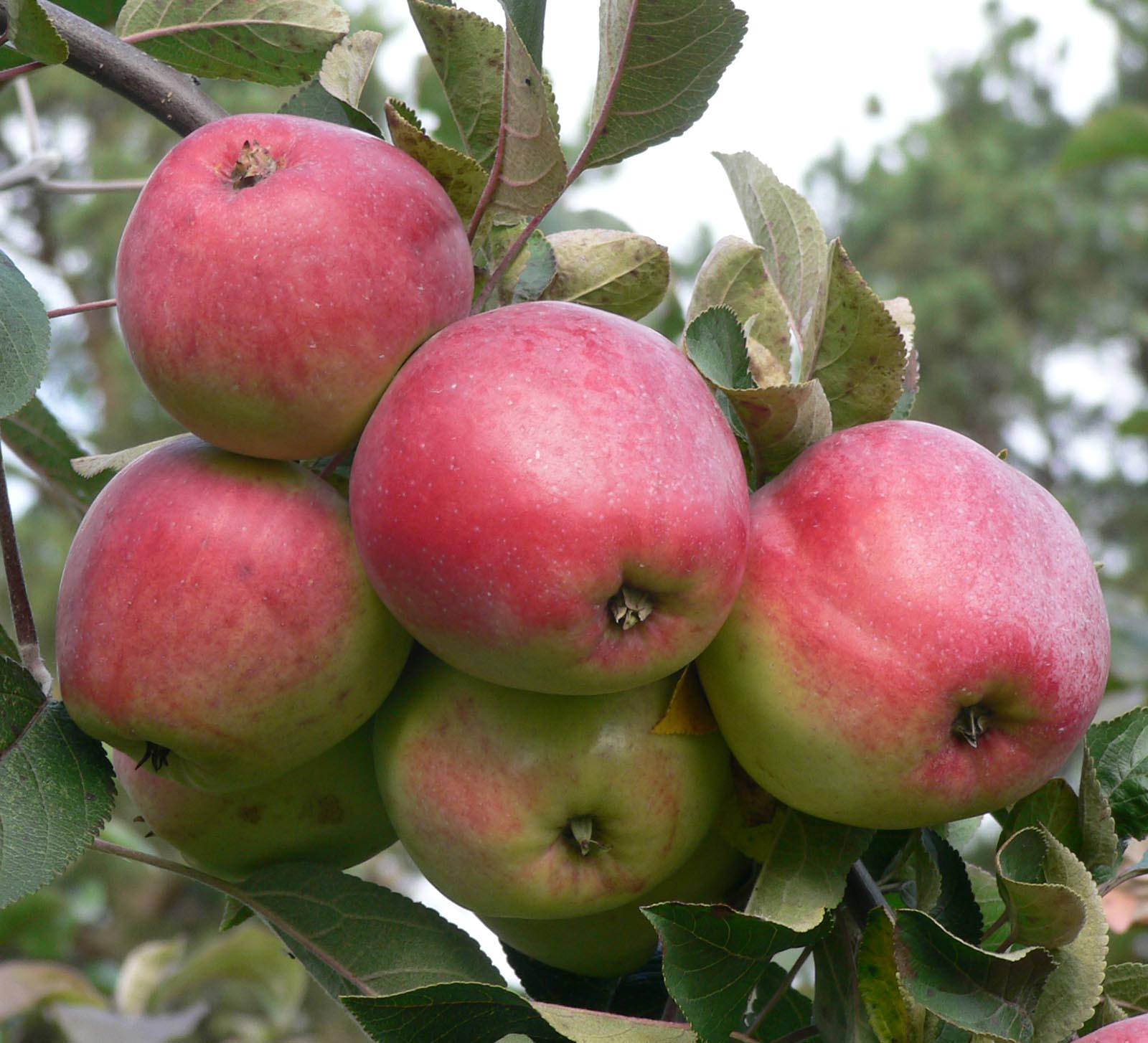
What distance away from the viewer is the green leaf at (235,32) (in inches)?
38.5

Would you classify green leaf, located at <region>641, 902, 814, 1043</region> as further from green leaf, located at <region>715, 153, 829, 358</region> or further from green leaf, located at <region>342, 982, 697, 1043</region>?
green leaf, located at <region>715, 153, 829, 358</region>

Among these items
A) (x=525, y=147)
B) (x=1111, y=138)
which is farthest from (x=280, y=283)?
(x=1111, y=138)

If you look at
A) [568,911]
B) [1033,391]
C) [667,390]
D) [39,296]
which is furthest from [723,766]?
[1033,391]

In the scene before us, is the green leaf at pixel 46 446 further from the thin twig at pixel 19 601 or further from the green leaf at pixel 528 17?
the green leaf at pixel 528 17

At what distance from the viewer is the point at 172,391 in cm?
75

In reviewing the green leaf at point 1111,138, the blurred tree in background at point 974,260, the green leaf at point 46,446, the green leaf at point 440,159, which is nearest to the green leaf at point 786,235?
the green leaf at point 440,159

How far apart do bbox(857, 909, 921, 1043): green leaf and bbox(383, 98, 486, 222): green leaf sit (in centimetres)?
55

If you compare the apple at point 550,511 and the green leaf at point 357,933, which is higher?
the apple at point 550,511

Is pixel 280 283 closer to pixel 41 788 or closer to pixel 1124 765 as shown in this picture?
pixel 41 788

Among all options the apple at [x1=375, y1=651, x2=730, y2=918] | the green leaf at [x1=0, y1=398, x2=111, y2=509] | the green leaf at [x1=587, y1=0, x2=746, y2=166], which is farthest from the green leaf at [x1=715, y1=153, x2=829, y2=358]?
the green leaf at [x1=0, y1=398, x2=111, y2=509]

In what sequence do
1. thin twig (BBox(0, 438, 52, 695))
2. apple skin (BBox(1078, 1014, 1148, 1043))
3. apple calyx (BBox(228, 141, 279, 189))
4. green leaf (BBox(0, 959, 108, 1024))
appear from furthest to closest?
green leaf (BBox(0, 959, 108, 1024))
thin twig (BBox(0, 438, 52, 695))
apple calyx (BBox(228, 141, 279, 189))
apple skin (BBox(1078, 1014, 1148, 1043))

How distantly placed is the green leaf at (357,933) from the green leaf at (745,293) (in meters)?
0.50

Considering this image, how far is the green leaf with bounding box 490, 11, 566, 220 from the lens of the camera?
2.55 feet

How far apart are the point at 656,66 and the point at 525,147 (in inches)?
4.2
